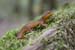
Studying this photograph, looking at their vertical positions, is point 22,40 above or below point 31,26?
below

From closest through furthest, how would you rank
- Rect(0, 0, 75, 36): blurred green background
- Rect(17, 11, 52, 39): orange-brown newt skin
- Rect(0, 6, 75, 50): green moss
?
1. Rect(0, 6, 75, 50): green moss
2. Rect(17, 11, 52, 39): orange-brown newt skin
3. Rect(0, 0, 75, 36): blurred green background

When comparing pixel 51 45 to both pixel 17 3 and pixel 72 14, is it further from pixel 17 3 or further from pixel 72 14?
pixel 17 3

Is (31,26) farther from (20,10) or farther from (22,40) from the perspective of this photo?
(20,10)

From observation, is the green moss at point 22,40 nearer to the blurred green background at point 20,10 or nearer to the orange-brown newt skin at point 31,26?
the orange-brown newt skin at point 31,26

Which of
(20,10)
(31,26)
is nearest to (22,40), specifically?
(31,26)

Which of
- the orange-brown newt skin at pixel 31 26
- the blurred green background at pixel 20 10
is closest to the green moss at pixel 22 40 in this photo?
the orange-brown newt skin at pixel 31 26

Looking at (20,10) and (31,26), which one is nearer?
(31,26)

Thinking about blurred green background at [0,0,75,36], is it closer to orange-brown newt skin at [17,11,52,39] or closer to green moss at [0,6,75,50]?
orange-brown newt skin at [17,11,52,39]

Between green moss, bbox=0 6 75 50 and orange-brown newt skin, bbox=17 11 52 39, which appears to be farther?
orange-brown newt skin, bbox=17 11 52 39

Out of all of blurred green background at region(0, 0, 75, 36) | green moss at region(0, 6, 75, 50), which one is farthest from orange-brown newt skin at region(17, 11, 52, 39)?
blurred green background at region(0, 0, 75, 36)
